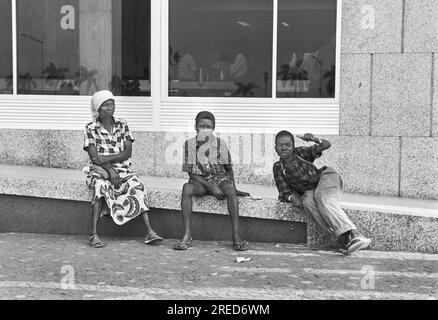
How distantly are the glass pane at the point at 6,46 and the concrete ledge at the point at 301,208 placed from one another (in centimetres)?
176

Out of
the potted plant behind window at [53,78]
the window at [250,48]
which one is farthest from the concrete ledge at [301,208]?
the potted plant behind window at [53,78]

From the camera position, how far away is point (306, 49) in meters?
8.45

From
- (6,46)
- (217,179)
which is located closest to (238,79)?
(217,179)

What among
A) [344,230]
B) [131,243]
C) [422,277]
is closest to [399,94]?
[344,230]

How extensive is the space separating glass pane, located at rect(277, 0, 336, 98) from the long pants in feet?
6.96

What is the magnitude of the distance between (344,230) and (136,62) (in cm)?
387

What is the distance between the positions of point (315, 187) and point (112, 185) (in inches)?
76.9

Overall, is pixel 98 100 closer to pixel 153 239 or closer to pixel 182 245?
pixel 153 239

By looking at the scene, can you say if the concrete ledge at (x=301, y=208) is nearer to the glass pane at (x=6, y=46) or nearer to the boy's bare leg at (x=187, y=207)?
the boy's bare leg at (x=187, y=207)

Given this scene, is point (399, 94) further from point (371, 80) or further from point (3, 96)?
point (3, 96)

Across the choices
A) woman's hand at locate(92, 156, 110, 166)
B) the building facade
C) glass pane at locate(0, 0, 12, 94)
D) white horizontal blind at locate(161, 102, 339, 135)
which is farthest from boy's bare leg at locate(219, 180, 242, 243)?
glass pane at locate(0, 0, 12, 94)

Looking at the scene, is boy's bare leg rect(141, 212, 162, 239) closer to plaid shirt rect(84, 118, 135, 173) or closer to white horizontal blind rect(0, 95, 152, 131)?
plaid shirt rect(84, 118, 135, 173)

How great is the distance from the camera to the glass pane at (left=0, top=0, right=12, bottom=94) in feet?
30.1
